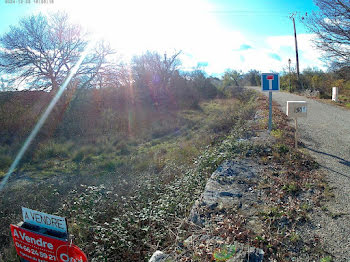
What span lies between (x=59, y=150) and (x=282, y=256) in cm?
1103

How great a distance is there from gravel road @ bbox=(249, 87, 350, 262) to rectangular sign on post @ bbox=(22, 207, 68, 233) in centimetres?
283

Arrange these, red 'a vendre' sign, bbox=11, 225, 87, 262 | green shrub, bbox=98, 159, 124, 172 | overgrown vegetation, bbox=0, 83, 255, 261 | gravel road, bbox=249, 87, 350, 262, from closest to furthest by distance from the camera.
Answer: red 'a vendre' sign, bbox=11, 225, 87, 262, gravel road, bbox=249, 87, 350, 262, overgrown vegetation, bbox=0, 83, 255, 261, green shrub, bbox=98, 159, 124, 172

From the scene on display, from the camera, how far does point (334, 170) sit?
4930mm

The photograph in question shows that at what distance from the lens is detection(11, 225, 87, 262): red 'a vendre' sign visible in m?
2.58

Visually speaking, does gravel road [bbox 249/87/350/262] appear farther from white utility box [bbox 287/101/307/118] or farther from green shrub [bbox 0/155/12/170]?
green shrub [bbox 0/155/12/170]

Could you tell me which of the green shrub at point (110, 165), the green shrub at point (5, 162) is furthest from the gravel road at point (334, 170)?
the green shrub at point (5, 162)

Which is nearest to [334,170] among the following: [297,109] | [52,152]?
[297,109]

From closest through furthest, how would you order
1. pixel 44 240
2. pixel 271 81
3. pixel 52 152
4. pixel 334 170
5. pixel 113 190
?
pixel 44 240 → pixel 334 170 → pixel 113 190 → pixel 271 81 → pixel 52 152

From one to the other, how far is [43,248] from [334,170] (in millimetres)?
4993

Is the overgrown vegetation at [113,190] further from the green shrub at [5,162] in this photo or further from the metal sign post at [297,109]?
the metal sign post at [297,109]

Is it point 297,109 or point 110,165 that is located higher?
point 297,109

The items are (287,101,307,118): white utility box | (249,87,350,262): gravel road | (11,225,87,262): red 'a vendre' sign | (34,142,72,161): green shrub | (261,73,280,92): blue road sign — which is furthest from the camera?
(34,142,72,161): green shrub

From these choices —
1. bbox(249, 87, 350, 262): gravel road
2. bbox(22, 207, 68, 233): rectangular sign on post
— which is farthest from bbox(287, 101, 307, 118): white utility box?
bbox(22, 207, 68, 233): rectangular sign on post

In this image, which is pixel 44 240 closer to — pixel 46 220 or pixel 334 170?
pixel 46 220
